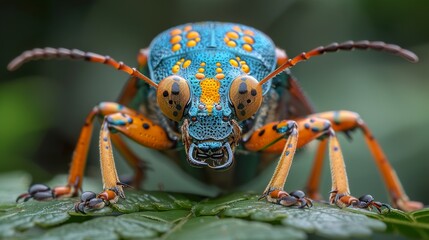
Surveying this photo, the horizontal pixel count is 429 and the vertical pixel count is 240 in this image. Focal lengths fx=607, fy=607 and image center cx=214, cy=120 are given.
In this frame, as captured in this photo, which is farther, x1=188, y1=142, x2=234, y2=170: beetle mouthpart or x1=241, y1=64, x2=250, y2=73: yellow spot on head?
x1=241, y1=64, x2=250, y2=73: yellow spot on head

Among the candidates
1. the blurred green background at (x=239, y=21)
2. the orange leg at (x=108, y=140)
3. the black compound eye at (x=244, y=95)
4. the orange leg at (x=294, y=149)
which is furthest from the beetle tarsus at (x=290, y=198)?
the blurred green background at (x=239, y=21)

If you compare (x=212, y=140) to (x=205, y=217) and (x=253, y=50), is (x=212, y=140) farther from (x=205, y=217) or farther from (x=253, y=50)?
(x=253, y=50)

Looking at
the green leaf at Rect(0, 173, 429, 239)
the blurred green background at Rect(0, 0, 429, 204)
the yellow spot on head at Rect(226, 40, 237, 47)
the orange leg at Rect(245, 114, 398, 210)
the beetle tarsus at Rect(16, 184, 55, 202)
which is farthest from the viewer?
the blurred green background at Rect(0, 0, 429, 204)

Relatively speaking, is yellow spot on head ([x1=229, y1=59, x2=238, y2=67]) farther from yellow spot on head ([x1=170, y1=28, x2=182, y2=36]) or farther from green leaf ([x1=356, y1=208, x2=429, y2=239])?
green leaf ([x1=356, y1=208, x2=429, y2=239])

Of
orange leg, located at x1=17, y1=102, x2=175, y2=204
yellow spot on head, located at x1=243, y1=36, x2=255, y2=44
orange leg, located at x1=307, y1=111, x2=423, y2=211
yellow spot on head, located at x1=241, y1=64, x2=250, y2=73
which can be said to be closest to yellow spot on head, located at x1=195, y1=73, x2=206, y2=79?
yellow spot on head, located at x1=241, y1=64, x2=250, y2=73

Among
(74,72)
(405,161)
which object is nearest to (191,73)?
(405,161)

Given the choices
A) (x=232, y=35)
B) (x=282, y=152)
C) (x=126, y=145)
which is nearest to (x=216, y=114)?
(x=282, y=152)

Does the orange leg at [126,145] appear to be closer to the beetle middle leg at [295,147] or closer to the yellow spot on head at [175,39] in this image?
the yellow spot on head at [175,39]
